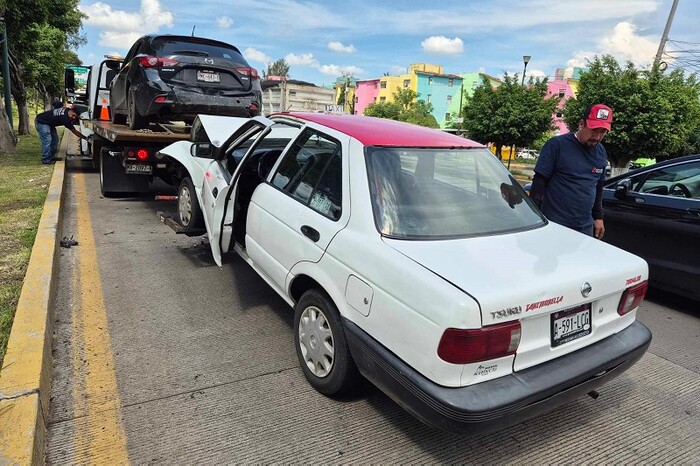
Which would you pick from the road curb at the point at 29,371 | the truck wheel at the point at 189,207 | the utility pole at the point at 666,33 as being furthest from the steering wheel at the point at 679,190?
the utility pole at the point at 666,33

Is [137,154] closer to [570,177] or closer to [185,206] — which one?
[185,206]

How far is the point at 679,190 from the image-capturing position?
4969 millimetres

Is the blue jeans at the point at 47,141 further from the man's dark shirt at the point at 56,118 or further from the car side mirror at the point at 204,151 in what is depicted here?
the car side mirror at the point at 204,151

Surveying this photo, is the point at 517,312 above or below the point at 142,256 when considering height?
above

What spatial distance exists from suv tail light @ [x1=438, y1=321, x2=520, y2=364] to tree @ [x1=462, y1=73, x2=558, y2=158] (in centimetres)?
2312

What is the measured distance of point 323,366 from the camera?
2920 millimetres

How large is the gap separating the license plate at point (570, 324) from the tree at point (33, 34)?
15.0 meters

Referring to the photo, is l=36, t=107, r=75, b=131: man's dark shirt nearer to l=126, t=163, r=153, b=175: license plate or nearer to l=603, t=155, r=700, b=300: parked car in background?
l=126, t=163, r=153, b=175: license plate

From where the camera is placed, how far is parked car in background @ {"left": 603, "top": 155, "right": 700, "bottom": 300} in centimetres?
470

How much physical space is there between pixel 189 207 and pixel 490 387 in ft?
13.0

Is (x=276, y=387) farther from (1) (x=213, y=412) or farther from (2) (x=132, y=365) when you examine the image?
(2) (x=132, y=365)

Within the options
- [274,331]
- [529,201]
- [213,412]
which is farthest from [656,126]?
[213,412]

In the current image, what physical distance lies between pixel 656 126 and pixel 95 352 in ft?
56.1

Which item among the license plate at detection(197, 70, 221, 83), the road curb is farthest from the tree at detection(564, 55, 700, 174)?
the road curb
